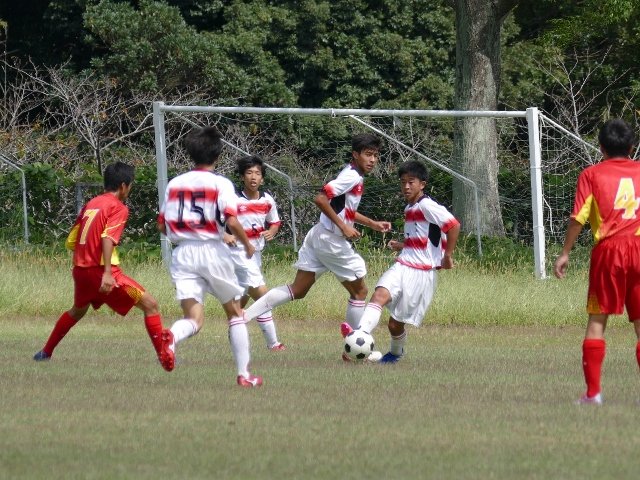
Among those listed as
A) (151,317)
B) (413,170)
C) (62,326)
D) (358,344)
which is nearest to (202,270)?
(151,317)

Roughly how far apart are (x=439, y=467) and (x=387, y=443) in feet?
2.18

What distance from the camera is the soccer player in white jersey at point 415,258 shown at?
10.9m

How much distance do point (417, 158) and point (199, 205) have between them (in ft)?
38.4

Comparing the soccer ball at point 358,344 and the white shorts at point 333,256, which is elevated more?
the white shorts at point 333,256

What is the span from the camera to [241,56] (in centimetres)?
3144

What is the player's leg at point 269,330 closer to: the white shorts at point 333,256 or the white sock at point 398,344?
the white shorts at point 333,256

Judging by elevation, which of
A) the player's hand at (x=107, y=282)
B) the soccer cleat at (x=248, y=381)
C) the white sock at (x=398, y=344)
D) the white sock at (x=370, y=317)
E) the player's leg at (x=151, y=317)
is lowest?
the white sock at (x=398, y=344)

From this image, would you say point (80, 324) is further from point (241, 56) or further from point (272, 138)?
point (241, 56)

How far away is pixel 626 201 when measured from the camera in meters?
8.24

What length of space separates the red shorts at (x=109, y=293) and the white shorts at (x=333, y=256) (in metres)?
1.91

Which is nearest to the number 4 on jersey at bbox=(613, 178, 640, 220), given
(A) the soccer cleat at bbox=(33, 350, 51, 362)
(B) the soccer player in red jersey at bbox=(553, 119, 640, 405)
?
(B) the soccer player in red jersey at bbox=(553, 119, 640, 405)

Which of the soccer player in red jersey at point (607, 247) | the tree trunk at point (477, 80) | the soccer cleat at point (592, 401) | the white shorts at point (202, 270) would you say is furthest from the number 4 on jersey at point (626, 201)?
the tree trunk at point (477, 80)

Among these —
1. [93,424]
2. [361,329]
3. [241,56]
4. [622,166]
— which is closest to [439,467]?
[93,424]

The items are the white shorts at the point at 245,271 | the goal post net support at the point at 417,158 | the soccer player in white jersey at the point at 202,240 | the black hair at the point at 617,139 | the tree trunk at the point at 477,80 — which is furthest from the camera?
the tree trunk at the point at 477,80
